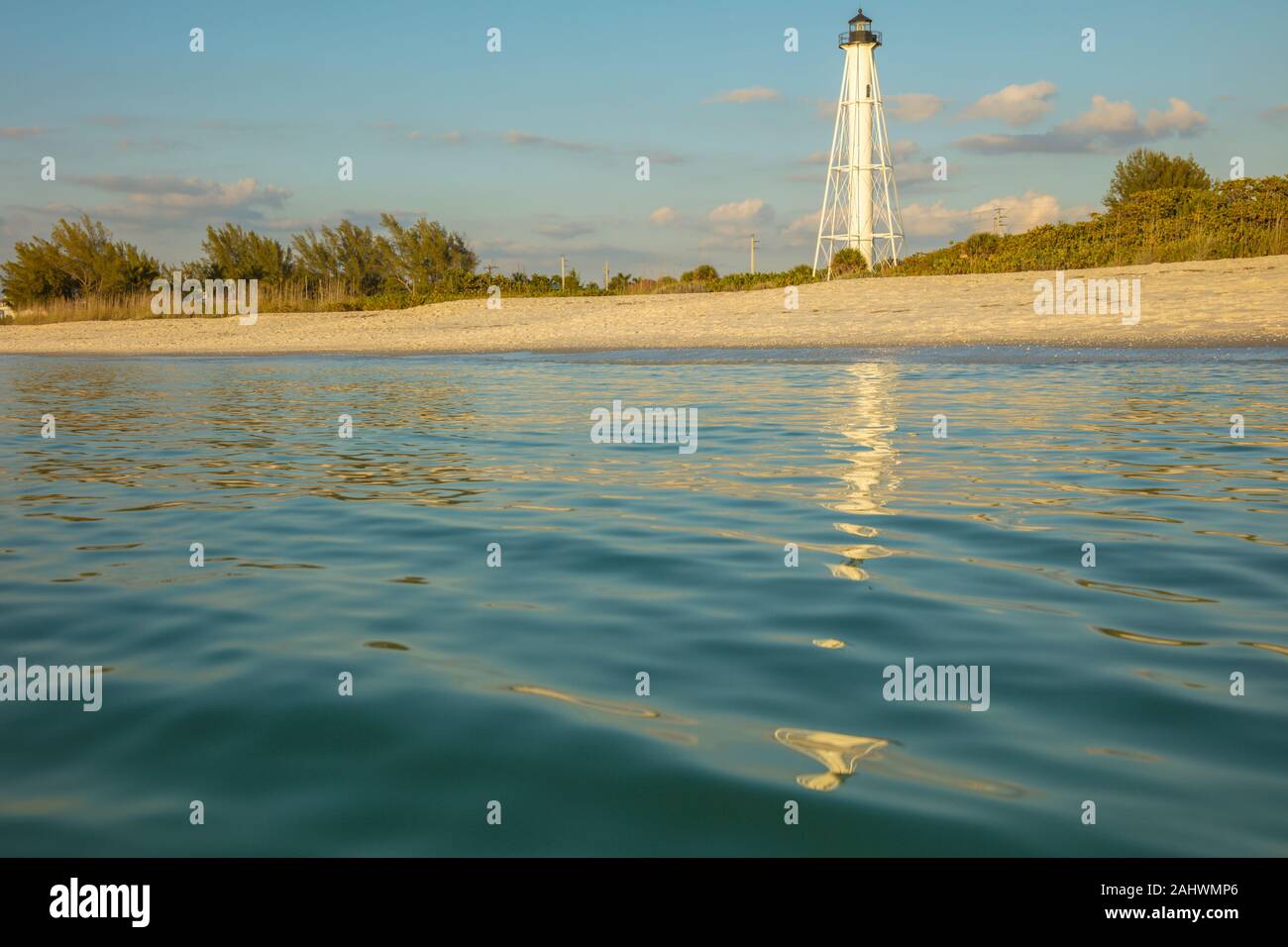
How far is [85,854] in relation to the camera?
249 centimetres

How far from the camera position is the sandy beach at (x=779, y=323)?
19781 mm

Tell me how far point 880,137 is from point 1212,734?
51.4m

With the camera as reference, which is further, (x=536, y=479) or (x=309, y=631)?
(x=536, y=479)

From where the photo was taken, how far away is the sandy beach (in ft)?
64.9

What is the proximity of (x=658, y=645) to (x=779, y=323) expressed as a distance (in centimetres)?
2096

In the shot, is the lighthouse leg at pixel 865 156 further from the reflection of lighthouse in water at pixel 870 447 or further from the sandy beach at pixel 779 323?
the reflection of lighthouse in water at pixel 870 447

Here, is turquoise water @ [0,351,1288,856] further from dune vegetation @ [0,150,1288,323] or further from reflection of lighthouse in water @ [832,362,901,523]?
dune vegetation @ [0,150,1288,323]

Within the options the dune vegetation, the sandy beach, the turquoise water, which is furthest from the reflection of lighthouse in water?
the dune vegetation

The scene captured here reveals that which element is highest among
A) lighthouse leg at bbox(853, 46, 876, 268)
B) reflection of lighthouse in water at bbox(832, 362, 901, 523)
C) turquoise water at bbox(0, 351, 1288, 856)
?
lighthouse leg at bbox(853, 46, 876, 268)

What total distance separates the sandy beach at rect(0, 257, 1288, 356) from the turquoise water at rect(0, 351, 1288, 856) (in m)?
11.3

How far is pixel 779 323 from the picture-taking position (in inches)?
960

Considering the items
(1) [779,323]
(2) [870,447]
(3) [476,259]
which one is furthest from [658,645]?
(3) [476,259]

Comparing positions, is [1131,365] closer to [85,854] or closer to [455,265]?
[85,854]
